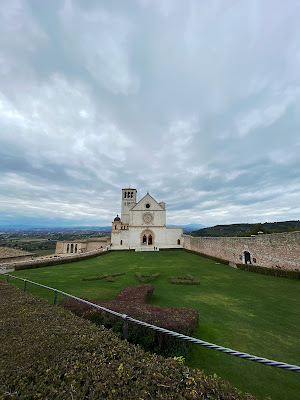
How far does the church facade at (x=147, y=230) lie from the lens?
33.6m

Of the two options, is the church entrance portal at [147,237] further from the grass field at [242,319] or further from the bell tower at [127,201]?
the grass field at [242,319]

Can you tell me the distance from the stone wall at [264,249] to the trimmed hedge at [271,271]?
0.41 m

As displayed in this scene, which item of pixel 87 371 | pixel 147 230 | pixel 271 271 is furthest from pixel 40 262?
pixel 147 230

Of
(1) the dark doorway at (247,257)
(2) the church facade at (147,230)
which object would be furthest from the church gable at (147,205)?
(1) the dark doorway at (247,257)

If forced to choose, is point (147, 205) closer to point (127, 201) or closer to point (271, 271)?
point (127, 201)

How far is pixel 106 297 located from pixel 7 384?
20.5 ft

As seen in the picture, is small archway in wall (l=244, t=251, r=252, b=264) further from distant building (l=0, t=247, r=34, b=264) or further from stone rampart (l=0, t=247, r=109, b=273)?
distant building (l=0, t=247, r=34, b=264)

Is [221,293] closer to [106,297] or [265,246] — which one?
[106,297]

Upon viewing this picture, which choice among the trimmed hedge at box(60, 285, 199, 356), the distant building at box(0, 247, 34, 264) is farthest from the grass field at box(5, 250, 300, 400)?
the distant building at box(0, 247, 34, 264)

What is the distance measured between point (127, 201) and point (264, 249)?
109 feet

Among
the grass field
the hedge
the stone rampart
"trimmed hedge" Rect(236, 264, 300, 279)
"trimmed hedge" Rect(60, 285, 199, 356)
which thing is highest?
the hedge

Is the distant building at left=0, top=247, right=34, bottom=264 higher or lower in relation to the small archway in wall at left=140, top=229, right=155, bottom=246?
lower

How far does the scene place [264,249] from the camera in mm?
14125

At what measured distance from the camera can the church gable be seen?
35344 mm
